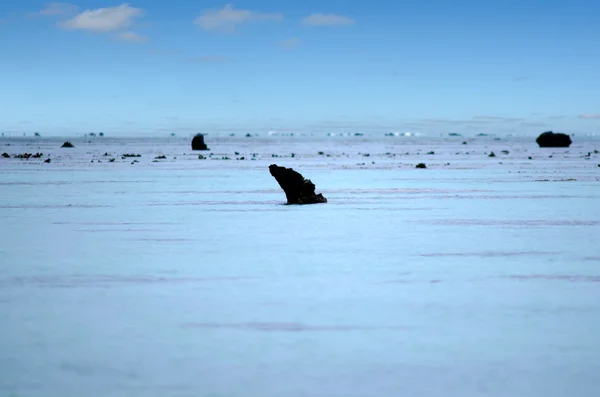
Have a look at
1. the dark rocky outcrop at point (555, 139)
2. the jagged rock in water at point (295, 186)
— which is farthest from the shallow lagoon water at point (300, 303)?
the dark rocky outcrop at point (555, 139)

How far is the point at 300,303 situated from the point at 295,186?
14.0 metres

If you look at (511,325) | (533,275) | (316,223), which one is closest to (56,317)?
(511,325)

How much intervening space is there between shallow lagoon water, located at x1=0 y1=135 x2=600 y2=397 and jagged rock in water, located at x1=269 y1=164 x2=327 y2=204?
7.21 feet

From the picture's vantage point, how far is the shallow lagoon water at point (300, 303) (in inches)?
283

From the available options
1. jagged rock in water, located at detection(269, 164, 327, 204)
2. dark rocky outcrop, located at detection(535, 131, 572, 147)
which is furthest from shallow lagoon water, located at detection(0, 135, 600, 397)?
dark rocky outcrop, located at detection(535, 131, 572, 147)

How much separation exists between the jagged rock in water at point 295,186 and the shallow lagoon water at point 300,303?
2.20 meters

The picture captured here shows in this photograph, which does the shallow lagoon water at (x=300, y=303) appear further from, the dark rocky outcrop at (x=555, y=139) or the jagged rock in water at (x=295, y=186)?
the dark rocky outcrop at (x=555, y=139)

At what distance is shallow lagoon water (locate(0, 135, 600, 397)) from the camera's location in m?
7.20

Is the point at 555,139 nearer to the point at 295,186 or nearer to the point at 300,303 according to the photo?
the point at 295,186

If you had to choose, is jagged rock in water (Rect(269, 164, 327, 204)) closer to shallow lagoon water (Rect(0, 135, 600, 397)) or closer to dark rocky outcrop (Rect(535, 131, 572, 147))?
shallow lagoon water (Rect(0, 135, 600, 397))

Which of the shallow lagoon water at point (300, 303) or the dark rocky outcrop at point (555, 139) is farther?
the dark rocky outcrop at point (555, 139)

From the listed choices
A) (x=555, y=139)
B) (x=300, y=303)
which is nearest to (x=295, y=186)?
(x=300, y=303)

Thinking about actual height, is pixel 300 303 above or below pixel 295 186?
below

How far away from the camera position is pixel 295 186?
24.1m
